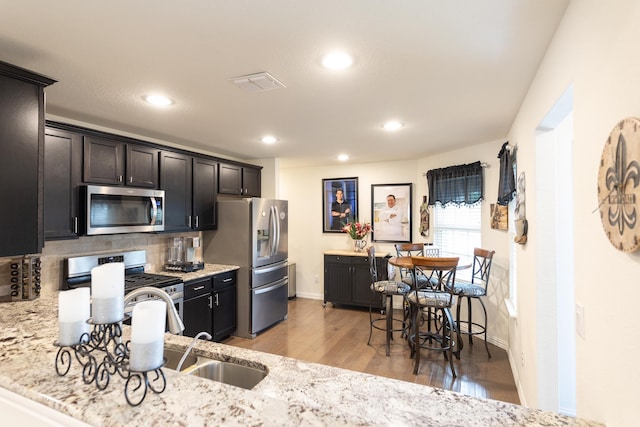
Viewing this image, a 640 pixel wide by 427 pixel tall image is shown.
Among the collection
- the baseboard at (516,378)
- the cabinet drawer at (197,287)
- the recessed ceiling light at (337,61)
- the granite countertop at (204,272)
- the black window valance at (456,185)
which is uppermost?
the recessed ceiling light at (337,61)

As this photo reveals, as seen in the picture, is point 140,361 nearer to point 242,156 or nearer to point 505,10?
point 505,10

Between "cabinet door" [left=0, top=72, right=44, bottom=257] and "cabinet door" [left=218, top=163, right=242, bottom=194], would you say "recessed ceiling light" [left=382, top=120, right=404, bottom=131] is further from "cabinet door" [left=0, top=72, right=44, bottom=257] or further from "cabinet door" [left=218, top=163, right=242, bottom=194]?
"cabinet door" [left=0, top=72, right=44, bottom=257]

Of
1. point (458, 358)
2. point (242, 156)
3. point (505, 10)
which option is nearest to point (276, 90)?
point (505, 10)

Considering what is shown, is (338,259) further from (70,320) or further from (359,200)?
(70,320)

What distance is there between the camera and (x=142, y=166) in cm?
326

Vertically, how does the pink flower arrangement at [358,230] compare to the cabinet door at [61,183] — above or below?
below

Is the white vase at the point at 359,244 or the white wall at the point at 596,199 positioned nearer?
the white wall at the point at 596,199

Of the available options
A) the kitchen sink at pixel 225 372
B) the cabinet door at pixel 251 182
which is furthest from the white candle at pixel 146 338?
the cabinet door at pixel 251 182

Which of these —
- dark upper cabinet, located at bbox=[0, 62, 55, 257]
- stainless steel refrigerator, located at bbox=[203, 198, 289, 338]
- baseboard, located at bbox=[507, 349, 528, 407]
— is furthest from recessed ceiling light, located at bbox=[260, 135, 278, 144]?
baseboard, located at bbox=[507, 349, 528, 407]

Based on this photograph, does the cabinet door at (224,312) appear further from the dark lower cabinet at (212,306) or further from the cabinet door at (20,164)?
the cabinet door at (20,164)

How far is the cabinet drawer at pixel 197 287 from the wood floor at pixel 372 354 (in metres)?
0.77

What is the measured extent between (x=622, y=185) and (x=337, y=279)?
462 centimetres

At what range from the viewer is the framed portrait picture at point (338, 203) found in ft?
18.3

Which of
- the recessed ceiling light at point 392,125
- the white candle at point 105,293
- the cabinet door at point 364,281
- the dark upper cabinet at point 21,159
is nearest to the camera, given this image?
the white candle at point 105,293
